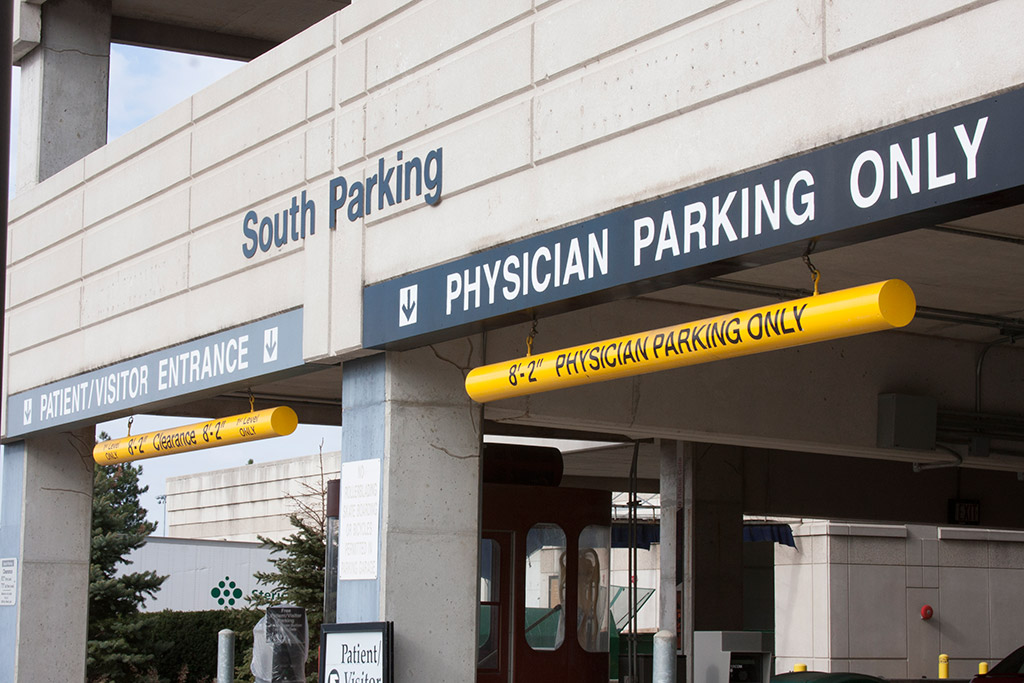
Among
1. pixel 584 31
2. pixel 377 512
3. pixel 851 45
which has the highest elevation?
pixel 584 31

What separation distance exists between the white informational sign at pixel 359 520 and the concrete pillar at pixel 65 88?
24.0ft

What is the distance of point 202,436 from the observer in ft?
39.4

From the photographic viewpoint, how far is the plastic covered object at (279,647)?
9828 mm

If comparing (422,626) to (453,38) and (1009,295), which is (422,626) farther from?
(1009,295)

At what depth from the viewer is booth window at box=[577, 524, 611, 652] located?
552 inches

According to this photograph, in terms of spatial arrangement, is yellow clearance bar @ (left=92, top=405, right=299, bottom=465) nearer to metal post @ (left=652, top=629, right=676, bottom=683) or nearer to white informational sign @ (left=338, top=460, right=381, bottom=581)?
white informational sign @ (left=338, top=460, right=381, bottom=581)

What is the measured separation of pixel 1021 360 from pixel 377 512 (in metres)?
6.54

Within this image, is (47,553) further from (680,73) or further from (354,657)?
(680,73)

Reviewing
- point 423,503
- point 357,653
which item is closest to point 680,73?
point 423,503

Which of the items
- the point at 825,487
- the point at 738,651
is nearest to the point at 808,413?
the point at 738,651

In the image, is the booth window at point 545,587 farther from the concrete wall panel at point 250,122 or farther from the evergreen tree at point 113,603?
the evergreen tree at point 113,603

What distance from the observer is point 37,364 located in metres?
14.9

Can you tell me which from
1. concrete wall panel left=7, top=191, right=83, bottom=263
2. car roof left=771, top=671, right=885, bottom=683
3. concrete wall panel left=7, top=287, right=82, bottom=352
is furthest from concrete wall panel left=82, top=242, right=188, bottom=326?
car roof left=771, top=671, right=885, bottom=683

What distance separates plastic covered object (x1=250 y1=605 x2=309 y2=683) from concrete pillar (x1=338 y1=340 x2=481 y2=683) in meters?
0.37
